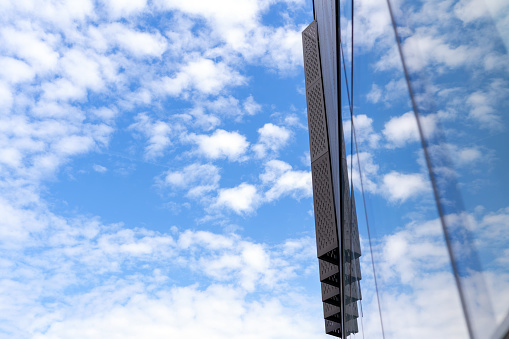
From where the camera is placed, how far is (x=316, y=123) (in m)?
16.1

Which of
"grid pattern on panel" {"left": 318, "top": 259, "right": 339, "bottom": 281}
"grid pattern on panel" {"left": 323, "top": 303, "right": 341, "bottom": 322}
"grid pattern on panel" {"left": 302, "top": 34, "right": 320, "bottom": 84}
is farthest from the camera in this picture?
"grid pattern on panel" {"left": 302, "top": 34, "right": 320, "bottom": 84}

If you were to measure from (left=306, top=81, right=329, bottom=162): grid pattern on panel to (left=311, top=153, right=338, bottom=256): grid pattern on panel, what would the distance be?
1.39ft

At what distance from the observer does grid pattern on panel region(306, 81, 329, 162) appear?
1534cm

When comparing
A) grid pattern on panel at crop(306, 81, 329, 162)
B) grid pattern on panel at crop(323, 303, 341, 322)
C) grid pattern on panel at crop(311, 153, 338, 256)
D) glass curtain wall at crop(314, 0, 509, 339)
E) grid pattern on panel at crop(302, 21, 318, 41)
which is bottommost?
glass curtain wall at crop(314, 0, 509, 339)

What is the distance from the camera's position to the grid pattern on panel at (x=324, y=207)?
13180 mm

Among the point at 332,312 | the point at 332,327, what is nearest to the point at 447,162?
the point at 332,312

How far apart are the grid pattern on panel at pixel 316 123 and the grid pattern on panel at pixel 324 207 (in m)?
0.42

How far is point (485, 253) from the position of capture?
132 centimetres

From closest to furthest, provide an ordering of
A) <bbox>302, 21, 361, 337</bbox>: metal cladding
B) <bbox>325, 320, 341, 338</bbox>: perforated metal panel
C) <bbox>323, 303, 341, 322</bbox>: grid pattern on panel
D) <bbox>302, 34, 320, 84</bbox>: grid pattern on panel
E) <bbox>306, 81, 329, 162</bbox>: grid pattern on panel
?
<bbox>302, 21, 361, 337</bbox>: metal cladding → <bbox>306, 81, 329, 162</bbox>: grid pattern on panel → <bbox>323, 303, 341, 322</bbox>: grid pattern on panel → <bbox>302, 34, 320, 84</bbox>: grid pattern on panel → <bbox>325, 320, 341, 338</bbox>: perforated metal panel

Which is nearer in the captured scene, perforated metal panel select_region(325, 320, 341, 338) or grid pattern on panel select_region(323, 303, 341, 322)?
grid pattern on panel select_region(323, 303, 341, 322)

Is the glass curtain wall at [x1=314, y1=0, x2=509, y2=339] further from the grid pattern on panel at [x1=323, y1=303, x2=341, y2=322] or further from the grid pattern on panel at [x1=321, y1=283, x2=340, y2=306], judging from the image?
the grid pattern on panel at [x1=323, y1=303, x2=341, y2=322]

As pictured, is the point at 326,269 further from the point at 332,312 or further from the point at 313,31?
the point at 313,31

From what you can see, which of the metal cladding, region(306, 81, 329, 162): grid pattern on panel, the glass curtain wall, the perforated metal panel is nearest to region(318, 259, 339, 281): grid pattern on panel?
the metal cladding

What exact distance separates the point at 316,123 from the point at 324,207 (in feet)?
11.3
